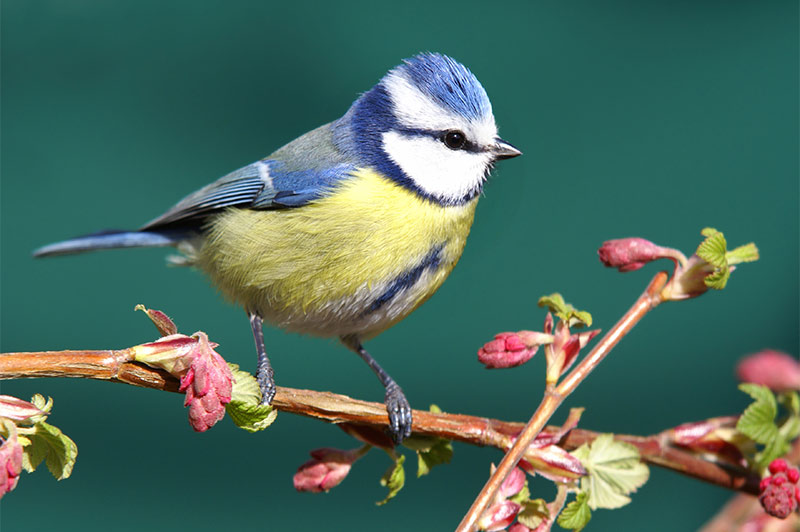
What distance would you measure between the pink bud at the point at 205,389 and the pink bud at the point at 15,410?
0.12 m

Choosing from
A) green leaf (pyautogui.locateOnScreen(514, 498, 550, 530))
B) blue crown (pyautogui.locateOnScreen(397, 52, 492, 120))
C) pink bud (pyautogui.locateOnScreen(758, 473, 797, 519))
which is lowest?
green leaf (pyautogui.locateOnScreen(514, 498, 550, 530))

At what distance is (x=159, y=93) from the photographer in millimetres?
2326

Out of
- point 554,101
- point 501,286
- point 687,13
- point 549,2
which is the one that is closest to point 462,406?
point 501,286

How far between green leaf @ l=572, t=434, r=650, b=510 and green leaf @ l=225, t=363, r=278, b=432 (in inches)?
13.2

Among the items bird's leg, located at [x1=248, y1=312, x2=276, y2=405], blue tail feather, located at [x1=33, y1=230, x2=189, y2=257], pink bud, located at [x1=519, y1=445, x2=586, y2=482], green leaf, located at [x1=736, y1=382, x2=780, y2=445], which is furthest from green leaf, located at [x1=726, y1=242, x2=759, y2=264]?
blue tail feather, located at [x1=33, y1=230, x2=189, y2=257]

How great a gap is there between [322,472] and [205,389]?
25cm

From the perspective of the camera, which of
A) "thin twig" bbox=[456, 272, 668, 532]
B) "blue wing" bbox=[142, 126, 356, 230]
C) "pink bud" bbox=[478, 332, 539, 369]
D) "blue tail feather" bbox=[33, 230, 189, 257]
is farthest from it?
"blue tail feather" bbox=[33, 230, 189, 257]

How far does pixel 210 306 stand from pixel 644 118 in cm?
142

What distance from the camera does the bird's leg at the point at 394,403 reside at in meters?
0.92

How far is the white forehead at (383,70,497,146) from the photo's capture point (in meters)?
1.17

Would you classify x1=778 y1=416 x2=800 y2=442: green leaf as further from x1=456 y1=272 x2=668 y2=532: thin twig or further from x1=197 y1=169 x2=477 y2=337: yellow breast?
x1=197 y1=169 x2=477 y2=337: yellow breast

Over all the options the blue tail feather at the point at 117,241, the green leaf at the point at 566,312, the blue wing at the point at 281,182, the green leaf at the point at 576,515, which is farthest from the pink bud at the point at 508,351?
the blue tail feather at the point at 117,241

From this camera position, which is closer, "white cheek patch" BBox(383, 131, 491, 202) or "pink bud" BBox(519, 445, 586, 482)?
"pink bud" BBox(519, 445, 586, 482)

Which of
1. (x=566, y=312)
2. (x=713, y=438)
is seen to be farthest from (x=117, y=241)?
(x=713, y=438)
